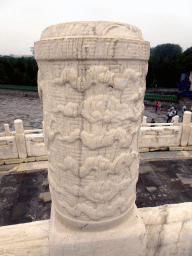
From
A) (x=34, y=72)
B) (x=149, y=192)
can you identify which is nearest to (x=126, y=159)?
(x=149, y=192)

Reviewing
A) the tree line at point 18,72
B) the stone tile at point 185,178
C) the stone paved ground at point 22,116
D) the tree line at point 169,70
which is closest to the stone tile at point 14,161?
the stone tile at point 185,178

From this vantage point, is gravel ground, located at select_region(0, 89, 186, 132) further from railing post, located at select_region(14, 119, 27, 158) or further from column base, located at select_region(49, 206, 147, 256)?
column base, located at select_region(49, 206, 147, 256)

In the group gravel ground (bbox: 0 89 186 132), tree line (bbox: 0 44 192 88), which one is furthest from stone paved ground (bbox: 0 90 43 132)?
tree line (bbox: 0 44 192 88)

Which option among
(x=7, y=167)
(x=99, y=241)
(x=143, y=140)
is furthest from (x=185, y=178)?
(x=7, y=167)

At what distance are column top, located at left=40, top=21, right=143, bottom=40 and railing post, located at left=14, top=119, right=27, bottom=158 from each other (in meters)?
5.12

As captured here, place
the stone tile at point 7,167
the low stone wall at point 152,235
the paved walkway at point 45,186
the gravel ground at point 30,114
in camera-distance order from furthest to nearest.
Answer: the gravel ground at point 30,114, the stone tile at point 7,167, the paved walkway at point 45,186, the low stone wall at point 152,235

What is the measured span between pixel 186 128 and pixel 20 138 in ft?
19.4

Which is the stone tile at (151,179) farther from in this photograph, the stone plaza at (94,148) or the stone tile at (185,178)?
the stone plaza at (94,148)

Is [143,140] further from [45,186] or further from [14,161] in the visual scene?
[14,161]

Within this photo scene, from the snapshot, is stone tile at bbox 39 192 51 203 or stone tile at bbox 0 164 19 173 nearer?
stone tile at bbox 39 192 51 203

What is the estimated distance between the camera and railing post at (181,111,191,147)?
6627 millimetres

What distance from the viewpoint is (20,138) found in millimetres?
5824

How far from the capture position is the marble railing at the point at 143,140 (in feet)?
19.1

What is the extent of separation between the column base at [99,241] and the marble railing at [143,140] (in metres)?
4.83
